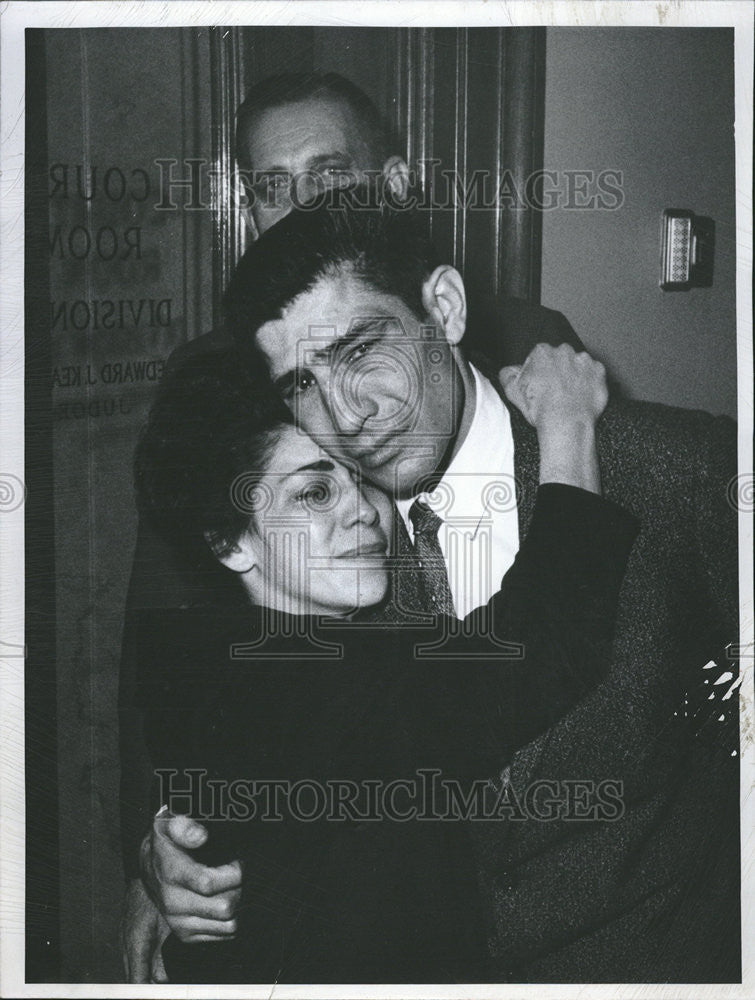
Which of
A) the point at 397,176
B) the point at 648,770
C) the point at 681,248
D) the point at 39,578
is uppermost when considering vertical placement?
the point at 397,176

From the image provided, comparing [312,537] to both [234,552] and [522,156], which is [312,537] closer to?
[234,552]

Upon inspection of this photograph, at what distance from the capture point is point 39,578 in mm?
1621

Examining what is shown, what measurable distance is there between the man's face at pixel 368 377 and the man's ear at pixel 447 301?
22 mm

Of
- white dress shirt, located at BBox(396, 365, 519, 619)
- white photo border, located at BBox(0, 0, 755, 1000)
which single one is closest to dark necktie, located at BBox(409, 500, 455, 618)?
white dress shirt, located at BBox(396, 365, 519, 619)

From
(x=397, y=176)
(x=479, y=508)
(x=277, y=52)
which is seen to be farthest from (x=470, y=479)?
(x=277, y=52)

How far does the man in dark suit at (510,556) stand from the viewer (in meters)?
1.57

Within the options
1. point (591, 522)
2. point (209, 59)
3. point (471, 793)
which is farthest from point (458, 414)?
point (209, 59)

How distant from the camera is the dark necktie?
157cm

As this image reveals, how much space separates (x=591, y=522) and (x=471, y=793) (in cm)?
54

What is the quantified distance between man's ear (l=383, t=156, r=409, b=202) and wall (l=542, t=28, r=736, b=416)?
266mm

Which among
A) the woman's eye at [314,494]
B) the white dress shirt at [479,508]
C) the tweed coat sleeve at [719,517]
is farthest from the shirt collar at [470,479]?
the tweed coat sleeve at [719,517]

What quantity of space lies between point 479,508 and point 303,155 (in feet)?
2.38

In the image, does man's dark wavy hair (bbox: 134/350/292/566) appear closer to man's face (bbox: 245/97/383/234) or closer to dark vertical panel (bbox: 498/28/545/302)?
man's face (bbox: 245/97/383/234)

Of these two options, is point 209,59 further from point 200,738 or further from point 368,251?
point 200,738
